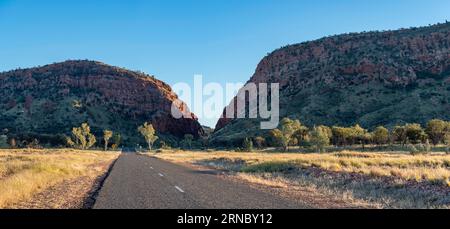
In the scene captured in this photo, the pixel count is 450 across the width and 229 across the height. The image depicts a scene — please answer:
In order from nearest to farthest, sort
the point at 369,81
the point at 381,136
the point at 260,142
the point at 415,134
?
the point at 415,134 → the point at 381,136 → the point at 260,142 → the point at 369,81

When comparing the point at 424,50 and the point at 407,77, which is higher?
the point at 424,50

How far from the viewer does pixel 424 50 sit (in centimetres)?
12812

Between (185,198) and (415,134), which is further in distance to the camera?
(415,134)

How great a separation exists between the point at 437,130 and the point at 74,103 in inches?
4666

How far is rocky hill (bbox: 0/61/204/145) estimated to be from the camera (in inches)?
5586

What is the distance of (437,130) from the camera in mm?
73812

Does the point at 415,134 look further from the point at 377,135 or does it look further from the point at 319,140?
the point at 319,140

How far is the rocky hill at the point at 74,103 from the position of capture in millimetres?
141875

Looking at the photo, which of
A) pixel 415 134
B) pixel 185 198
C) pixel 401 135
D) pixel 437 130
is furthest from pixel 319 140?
pixel 185 198

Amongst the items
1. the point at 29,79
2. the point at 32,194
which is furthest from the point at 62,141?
the point at 32,194

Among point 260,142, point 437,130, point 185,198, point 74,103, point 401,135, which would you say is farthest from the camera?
point 74,103
